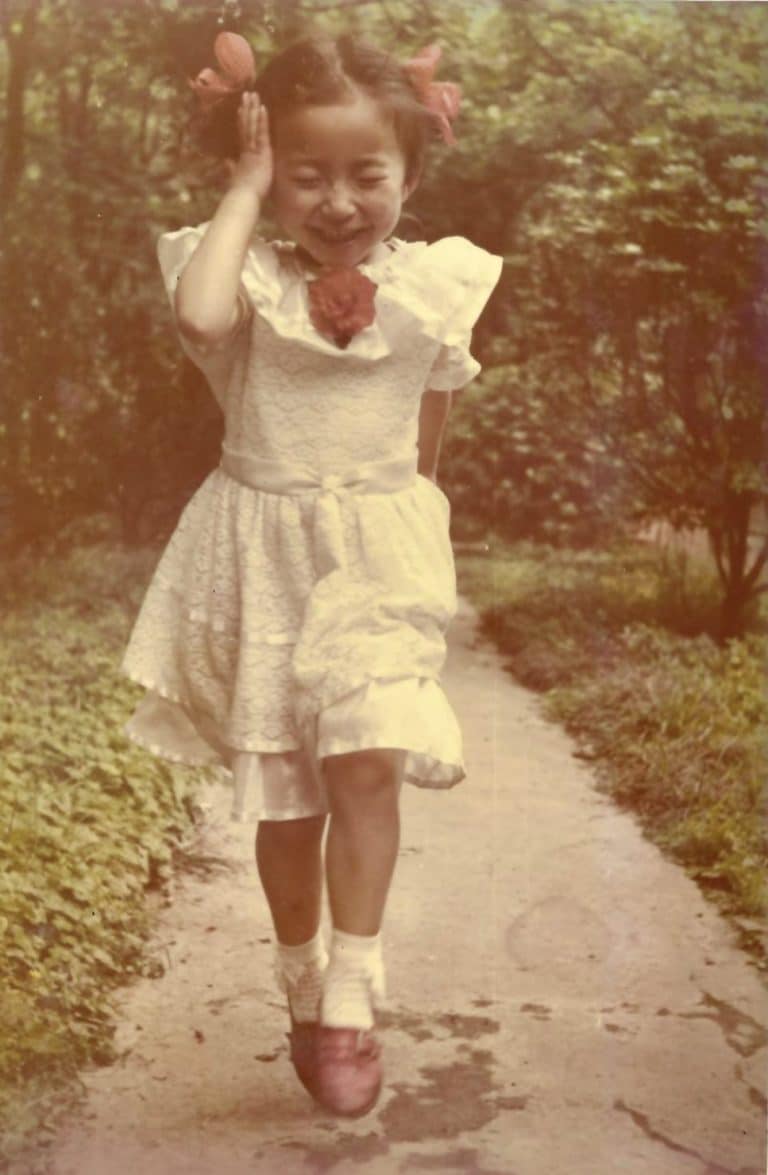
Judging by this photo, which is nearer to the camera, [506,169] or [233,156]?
[233,156]

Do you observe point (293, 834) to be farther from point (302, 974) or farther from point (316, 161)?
point (316, 161)

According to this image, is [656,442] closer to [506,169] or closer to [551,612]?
[551,612]

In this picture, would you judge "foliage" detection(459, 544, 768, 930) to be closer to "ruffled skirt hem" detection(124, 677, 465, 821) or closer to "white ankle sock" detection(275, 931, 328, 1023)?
"ruffled skirt hem" detection(124, 677, 465, 821)

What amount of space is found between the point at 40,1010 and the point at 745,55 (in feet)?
7.18

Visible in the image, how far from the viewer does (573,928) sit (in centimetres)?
287

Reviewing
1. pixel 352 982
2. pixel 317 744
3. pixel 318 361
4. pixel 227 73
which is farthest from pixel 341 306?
pixel 352 982

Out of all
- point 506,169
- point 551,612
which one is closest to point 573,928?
point 551,612

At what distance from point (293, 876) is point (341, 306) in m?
1.00

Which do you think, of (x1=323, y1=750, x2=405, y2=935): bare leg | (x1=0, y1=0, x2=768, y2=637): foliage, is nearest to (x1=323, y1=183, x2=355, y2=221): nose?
(x1=0, y1=0, x2=768, y2=637): foliage

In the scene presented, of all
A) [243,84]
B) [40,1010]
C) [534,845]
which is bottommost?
[40,1010]

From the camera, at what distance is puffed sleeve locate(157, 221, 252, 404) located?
2.57 metres

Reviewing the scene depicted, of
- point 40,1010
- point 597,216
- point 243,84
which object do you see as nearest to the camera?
point 243,84

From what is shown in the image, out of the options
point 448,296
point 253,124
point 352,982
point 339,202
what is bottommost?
point 352,982

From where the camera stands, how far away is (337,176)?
2.54 metres
